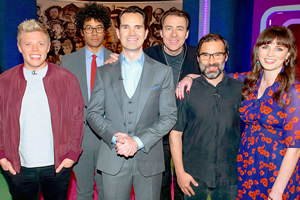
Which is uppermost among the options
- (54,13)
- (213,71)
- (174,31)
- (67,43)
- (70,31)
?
(54,13)

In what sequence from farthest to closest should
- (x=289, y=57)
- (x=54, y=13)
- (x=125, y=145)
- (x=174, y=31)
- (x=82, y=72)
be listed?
(x=54, y=13) → (x=82, y=72) → (x=174, y=31) → (x=289, y=57) → (x=125, y=145)

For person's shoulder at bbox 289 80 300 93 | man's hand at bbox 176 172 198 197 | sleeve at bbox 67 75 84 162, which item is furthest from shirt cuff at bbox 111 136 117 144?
person's shoulder at bbox 289 80 300 93

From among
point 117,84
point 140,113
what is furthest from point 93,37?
point 140,113

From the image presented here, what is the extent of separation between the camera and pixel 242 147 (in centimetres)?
238

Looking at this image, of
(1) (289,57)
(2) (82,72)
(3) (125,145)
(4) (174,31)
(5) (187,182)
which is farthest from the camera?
(2) (82,72)

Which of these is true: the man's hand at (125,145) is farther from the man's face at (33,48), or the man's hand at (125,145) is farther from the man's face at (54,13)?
the man's face at (54,13)

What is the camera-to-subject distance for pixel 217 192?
233 cm

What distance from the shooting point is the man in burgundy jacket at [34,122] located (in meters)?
2.18

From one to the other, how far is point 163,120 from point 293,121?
98 centimetres

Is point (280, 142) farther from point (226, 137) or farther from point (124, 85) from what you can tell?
point (124, 85)

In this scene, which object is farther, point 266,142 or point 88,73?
point 88,73

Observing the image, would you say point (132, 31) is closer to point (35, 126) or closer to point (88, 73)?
point (88, 73)

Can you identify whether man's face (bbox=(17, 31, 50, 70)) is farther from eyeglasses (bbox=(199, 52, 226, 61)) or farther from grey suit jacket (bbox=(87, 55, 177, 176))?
eyeglasses (bbox=(199, 52, 226, 61))

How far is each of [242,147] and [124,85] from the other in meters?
1.15
